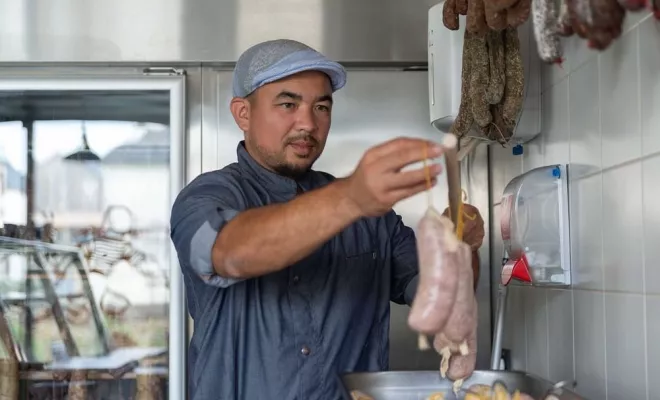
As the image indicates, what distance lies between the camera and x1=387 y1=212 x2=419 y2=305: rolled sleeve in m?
1.92

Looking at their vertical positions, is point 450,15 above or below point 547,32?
above

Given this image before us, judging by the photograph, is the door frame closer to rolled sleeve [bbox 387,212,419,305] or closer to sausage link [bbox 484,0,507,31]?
rolled sleeve [bbox 387,212,419,305]

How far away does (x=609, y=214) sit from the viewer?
60.5 inches

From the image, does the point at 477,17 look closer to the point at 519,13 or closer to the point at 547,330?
the point at 519,13

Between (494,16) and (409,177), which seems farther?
(494,16)

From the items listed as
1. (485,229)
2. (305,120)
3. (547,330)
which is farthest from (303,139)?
(485,229)

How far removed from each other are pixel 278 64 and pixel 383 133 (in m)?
0.93

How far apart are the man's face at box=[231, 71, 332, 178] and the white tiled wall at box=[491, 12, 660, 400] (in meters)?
0.53

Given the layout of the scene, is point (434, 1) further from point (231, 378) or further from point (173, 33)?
point (231, 378)

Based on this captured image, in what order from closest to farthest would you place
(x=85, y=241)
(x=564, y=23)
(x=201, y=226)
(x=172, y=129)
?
1. (x=564, y=23)
2. (x=201, y=226)
3. (x=172, y=129)
4. (x=85, y=241)

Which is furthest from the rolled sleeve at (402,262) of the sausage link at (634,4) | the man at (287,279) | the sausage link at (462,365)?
the sausage link at (634,4)

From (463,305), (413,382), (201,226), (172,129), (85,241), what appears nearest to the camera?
(463,305)

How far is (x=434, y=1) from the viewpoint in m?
2.60

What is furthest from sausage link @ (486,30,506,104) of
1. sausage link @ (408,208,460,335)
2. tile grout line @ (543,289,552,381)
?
sausage link @ (408,208,460,335)
